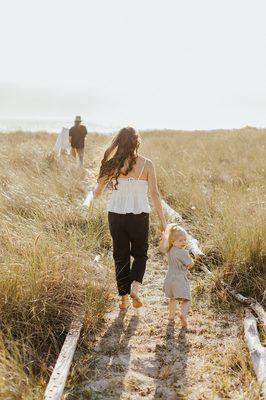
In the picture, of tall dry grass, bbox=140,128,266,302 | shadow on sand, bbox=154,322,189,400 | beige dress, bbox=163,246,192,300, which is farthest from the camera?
tall dry grass, bbox=140,128,266,302

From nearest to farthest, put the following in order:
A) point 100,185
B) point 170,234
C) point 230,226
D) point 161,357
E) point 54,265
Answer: point 161,357, point 54,265, point 170,234, point 100,185, point 230,226

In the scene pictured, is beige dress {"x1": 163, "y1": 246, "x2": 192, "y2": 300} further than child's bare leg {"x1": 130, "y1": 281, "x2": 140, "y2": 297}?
No

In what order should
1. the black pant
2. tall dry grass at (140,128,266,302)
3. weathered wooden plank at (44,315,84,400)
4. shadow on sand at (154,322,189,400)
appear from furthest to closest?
tall dry grass at (140,128,266,302) → the black pant → shadow on sand at (154,322,189,400) → weathered wooden plank at (44,315,84,400)

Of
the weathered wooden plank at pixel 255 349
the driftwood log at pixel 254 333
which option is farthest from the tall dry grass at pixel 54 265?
the weathered wooden plank at pixel 255 349

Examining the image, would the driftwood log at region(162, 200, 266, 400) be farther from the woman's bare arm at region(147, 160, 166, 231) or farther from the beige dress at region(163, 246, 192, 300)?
the woman's bare arm at region(147, 160, 166, 231)

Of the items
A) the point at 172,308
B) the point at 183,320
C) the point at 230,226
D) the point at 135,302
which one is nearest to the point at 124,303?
the point at 135,302

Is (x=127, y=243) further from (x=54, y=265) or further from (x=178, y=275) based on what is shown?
(x=54, y=265)

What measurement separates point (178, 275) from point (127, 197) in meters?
0.90

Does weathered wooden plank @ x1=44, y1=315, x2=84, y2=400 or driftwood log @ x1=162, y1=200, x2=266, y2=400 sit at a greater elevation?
driftwood log @ x1=162, y1=200, x2=266, y2=400

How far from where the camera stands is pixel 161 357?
430cm

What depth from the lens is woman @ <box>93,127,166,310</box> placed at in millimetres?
4902

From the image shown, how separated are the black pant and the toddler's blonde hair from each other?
30 centimetres

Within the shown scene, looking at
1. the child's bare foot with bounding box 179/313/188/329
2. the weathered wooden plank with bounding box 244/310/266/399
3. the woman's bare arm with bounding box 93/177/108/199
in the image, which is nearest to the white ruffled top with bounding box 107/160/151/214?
the woman's bare arm with bounding box 93/177/108/199

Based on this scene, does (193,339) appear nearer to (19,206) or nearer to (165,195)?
(19,206)
